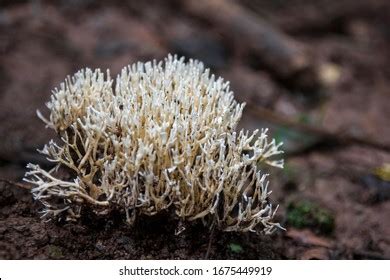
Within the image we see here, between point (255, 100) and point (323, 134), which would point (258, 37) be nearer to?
point (255, 100)

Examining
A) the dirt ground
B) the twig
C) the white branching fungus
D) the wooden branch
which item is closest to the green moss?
the dirt ground

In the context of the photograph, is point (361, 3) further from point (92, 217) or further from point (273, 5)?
point (92, 217)

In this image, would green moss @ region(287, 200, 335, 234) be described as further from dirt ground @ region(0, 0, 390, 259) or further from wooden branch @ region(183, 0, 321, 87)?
wooden branch @ region(183, 0, 321, 87)

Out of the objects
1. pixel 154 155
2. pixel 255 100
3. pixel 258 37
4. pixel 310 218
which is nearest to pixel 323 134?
pixel 255 100

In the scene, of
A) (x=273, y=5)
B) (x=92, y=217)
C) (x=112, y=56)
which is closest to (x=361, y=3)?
(x=273, y=5)

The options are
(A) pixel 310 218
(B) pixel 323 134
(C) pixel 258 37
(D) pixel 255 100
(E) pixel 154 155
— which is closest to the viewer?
(E) pixel 154 155

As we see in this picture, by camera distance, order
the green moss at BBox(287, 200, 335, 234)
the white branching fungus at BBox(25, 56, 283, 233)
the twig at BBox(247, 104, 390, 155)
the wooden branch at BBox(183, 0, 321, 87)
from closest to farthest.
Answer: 1. the white branching fungus at BBox(25, 56, 283, 233)
2. the green moss at BBox(287, 200, 335, 234)
3. the twig at BBox(247, 104, 390, 155)
4. the wooden branch at BBox(183, 0, 321, 87)

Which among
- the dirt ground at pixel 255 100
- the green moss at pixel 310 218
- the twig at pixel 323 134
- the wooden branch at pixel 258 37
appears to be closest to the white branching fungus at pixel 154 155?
the dirt ground at pixel 255 100
